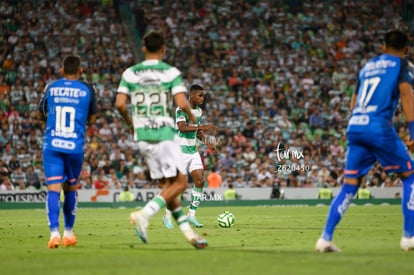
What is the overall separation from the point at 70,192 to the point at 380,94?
5.52 metres

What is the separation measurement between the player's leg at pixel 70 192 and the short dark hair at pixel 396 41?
17.6ft

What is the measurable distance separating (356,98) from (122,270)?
15.5 ft

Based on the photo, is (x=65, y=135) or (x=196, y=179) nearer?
(x=65, y=135)

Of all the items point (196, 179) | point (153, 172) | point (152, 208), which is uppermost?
point (153, 172)

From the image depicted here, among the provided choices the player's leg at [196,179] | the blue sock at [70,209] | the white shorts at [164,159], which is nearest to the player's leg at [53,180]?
the blue sock at [70,209]

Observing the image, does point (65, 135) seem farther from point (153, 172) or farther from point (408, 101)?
point (408, 101)

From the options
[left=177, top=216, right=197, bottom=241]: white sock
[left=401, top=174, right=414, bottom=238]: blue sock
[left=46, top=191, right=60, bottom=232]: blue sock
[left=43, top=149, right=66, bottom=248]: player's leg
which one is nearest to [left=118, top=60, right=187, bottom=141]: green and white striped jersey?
[left=177, top=216, right=197, bottom=241]: white sock

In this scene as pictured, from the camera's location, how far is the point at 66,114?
1474 centimetres

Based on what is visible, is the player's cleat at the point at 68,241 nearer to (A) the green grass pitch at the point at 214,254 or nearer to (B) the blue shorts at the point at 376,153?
(A) the green grass pitch at the point at 214,254

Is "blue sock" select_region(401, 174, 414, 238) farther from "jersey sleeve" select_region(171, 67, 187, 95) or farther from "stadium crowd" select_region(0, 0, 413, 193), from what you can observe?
"stadium crowd" select_region(0, 0, 413, 193)

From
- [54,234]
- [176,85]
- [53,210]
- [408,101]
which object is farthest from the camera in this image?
[53,210]

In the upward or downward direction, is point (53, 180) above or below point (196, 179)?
above

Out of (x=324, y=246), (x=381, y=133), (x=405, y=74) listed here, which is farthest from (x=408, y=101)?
(x=324, y=246)

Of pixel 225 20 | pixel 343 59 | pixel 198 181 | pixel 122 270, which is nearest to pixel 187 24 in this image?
pixel 225 20
